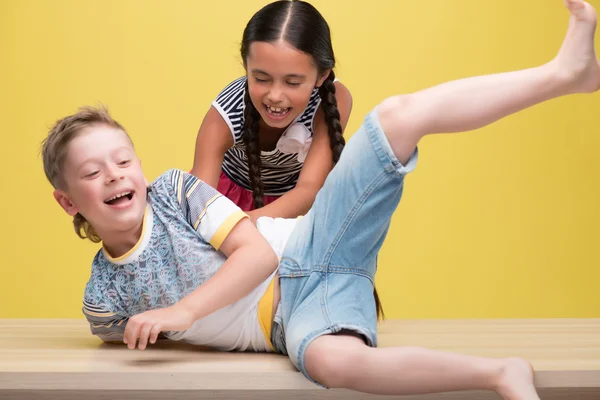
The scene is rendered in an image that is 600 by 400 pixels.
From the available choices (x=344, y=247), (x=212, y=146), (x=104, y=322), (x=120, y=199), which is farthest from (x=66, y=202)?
(x=212, y=146)

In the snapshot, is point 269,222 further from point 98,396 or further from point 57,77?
point 57,77

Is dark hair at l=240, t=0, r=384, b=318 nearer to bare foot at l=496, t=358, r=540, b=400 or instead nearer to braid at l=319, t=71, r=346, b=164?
braid at l=319, t=71, r=346, b=164

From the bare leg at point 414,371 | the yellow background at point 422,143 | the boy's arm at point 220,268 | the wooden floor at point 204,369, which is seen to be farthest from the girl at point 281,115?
the yellow background at point 422,143

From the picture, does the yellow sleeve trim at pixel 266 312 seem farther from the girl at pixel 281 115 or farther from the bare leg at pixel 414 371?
the girl at pixel 281 115

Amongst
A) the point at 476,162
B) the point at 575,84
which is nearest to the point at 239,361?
the point at 575,84

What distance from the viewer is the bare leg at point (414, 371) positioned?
3.92 feet

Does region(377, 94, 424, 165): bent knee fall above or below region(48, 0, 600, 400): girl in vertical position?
above

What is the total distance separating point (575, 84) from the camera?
53.3 inches

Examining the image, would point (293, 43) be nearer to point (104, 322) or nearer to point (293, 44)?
point (293, 44)

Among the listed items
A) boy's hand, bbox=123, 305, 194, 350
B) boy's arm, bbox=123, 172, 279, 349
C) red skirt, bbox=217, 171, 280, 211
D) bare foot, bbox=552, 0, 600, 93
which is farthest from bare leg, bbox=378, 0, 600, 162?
red skirt, bbox=217, 171, 280, 211

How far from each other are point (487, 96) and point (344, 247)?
12.4 inches

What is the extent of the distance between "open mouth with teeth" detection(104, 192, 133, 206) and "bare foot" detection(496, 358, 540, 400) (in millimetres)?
621

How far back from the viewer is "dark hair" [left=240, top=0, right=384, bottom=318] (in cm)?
182

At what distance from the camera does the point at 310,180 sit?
73.9 inches
